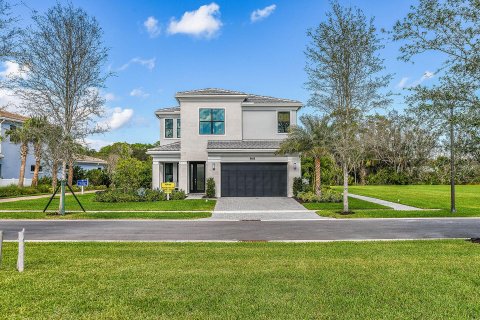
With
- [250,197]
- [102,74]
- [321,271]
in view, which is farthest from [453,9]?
[250,197]

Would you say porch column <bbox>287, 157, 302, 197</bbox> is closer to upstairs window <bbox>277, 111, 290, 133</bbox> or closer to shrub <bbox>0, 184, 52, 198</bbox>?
upstairs window <bbox>277, 111, 290, 133</bbox>

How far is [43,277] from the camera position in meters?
7.10

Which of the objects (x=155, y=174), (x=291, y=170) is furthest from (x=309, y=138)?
(x=155, y=174)

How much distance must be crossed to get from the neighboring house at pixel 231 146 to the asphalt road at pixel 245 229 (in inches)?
463

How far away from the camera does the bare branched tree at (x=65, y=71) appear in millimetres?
18844

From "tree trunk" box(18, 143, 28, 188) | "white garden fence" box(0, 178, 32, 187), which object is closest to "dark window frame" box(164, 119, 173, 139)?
"tree trunk" box(18, 143, 28, 188)

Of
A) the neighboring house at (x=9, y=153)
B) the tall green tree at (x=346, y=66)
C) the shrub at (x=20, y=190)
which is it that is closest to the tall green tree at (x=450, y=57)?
the tall green tree at (x=346, y=66)

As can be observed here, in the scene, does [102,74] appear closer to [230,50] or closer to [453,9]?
[230,50]

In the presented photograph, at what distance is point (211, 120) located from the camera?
30375mm

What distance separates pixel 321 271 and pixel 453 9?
9.27 meters

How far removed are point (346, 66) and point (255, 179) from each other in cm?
1282

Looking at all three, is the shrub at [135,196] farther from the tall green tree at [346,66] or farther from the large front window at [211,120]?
the tall green tree at [346,66]

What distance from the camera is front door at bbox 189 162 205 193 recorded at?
31259 mm

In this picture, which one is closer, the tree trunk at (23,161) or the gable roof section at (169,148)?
the gable roof section at (169,148)
